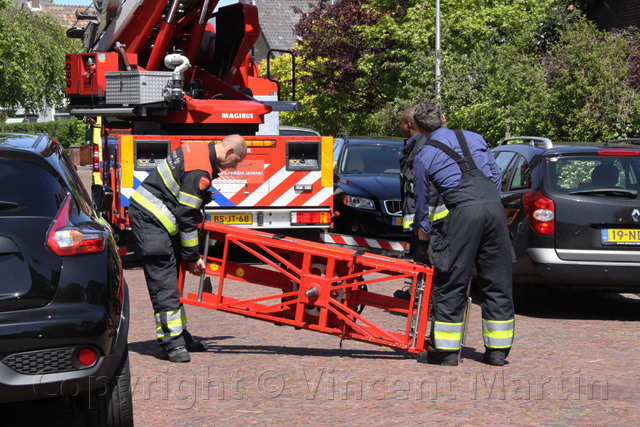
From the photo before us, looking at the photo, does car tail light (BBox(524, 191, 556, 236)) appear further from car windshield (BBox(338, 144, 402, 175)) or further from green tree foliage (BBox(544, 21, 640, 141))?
green tree foliage (BBox(544, 21, 640, 141))

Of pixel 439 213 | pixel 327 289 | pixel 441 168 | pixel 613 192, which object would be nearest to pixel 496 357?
pixel 439 213

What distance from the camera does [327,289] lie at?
267 inches

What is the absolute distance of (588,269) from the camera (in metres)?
8.28

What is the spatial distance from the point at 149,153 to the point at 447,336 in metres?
6.09

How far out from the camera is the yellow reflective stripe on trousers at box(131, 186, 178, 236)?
6.68 metres

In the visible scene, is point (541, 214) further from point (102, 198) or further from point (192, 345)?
point (102, 198)

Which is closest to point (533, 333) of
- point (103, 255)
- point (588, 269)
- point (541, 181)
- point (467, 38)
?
point (588, 269)

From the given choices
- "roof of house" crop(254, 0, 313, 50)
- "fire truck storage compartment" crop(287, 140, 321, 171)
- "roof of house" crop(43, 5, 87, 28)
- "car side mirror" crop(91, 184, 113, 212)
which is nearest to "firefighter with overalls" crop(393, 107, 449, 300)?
"car side mirror" crop(91, 184, 113, 212)

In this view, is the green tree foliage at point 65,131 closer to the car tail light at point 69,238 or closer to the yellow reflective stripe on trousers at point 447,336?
the yellow reflective stripe on trousers at point 447,336

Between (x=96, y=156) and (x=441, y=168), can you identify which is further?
(x=96, y=156)

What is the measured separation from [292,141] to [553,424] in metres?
7.36

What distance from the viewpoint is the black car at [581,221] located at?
828 centimetres

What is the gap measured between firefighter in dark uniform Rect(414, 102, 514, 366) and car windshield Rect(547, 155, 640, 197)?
6.44ft

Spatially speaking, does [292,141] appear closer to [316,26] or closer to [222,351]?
[222,351]
